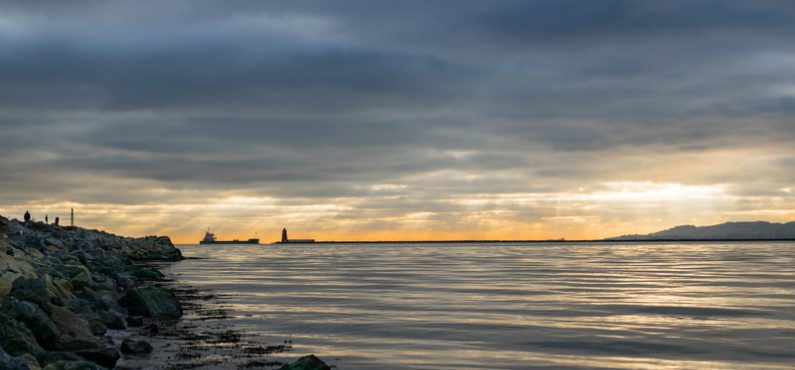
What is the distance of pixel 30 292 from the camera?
62.4 feet

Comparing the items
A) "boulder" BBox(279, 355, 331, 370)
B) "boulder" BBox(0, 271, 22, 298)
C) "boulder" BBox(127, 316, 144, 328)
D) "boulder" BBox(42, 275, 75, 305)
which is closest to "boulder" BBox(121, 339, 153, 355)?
"boulder" BBox(0, 271, 22, 298)

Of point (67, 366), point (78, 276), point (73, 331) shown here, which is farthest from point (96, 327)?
point (78, 276)

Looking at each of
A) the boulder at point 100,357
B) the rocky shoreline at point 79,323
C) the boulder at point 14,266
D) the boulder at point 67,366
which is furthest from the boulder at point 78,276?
the boulder at point 67,366

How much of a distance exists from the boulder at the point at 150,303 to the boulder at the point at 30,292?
840 cm

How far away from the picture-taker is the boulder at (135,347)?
19.2m

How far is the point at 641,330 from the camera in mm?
23656

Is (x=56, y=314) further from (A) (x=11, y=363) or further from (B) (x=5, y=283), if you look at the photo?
(A) (x=11, y=363)

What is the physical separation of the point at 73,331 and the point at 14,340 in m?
3.91

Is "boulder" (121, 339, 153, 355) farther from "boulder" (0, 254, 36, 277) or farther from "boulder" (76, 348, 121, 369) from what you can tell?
"boulder" (0, 254, 36, 277)

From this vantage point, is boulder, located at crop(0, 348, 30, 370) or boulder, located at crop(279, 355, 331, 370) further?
boulder, located at crop(279, 355, 331, 370)

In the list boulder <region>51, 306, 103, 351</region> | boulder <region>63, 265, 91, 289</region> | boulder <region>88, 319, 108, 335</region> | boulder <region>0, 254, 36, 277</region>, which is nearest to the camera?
boulder <region>51, 306, 103, 351</region>

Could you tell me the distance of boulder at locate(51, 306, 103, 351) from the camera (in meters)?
17.7

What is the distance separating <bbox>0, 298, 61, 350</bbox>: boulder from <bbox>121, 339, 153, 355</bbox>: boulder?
7.39ft

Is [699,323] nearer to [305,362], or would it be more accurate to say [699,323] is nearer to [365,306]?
[365,306]
